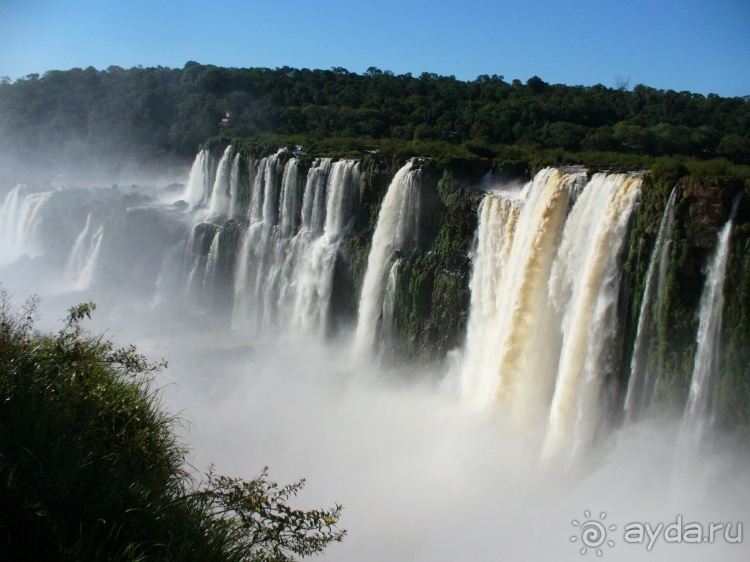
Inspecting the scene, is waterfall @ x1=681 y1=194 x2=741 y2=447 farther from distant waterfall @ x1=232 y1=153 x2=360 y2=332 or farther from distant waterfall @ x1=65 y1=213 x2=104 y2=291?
distant waterfall @ x1=65 y1=213 x2=104 y2=291

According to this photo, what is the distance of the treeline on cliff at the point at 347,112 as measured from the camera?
27828mm

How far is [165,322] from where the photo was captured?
24062 millimetres

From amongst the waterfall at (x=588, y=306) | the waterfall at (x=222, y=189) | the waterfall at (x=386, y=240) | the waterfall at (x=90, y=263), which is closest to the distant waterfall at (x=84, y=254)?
the waterfall at (x=90, y=263)

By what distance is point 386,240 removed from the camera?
19.5m

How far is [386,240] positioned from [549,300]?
6.74 meters

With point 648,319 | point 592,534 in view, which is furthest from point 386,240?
point 592,534

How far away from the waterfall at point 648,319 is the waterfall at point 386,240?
818cm

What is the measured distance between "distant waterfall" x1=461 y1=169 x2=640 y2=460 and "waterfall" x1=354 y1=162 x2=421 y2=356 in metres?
2.68

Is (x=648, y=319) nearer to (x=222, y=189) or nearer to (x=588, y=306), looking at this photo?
(x=588, y=306)

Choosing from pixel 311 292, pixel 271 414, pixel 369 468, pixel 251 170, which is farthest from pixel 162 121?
pixel 369 468

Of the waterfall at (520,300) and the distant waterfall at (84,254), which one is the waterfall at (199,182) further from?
the waterfall at (520,300)

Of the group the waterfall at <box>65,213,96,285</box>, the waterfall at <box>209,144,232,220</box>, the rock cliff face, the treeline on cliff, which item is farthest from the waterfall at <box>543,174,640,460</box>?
the waterfall at <box>65,213,96,285</box>

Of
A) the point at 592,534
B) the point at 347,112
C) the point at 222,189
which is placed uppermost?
the point at 347,112

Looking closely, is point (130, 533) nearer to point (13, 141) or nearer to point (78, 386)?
point (78, 386)
